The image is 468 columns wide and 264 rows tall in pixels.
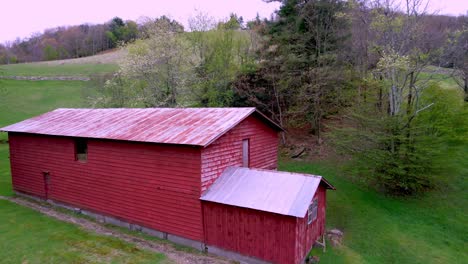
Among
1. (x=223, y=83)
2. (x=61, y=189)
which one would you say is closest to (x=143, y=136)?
(x=61, y=189)

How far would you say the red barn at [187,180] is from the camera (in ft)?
37.5


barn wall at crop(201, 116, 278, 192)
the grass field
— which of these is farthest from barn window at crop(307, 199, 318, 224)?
barn wall at crop(201, 116, 278, 192)

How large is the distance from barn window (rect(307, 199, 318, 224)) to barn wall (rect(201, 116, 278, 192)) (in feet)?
12.5

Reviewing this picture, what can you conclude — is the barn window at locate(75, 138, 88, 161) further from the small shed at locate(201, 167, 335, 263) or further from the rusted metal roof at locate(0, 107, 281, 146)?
the small shed at locate(201, 167, 335, 263)

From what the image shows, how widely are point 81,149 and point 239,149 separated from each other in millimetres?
9300

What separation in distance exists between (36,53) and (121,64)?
275 ft

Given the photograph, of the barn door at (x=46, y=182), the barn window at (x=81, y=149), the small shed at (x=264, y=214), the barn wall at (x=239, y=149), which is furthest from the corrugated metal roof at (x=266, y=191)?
the barn door at (x=46, y=182)

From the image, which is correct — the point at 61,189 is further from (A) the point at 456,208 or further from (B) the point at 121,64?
(A) the point at 456,208

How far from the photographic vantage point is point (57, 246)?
12594mm

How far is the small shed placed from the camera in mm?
10891

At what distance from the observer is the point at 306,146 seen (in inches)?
1008

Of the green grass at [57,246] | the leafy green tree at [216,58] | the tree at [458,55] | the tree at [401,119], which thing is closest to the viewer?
the green grass at [57,246]

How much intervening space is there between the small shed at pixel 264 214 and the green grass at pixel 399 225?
2308mm

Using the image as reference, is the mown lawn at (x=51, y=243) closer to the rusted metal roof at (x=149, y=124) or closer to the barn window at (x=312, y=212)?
the rusted metal roof at (x=149, y=124)
